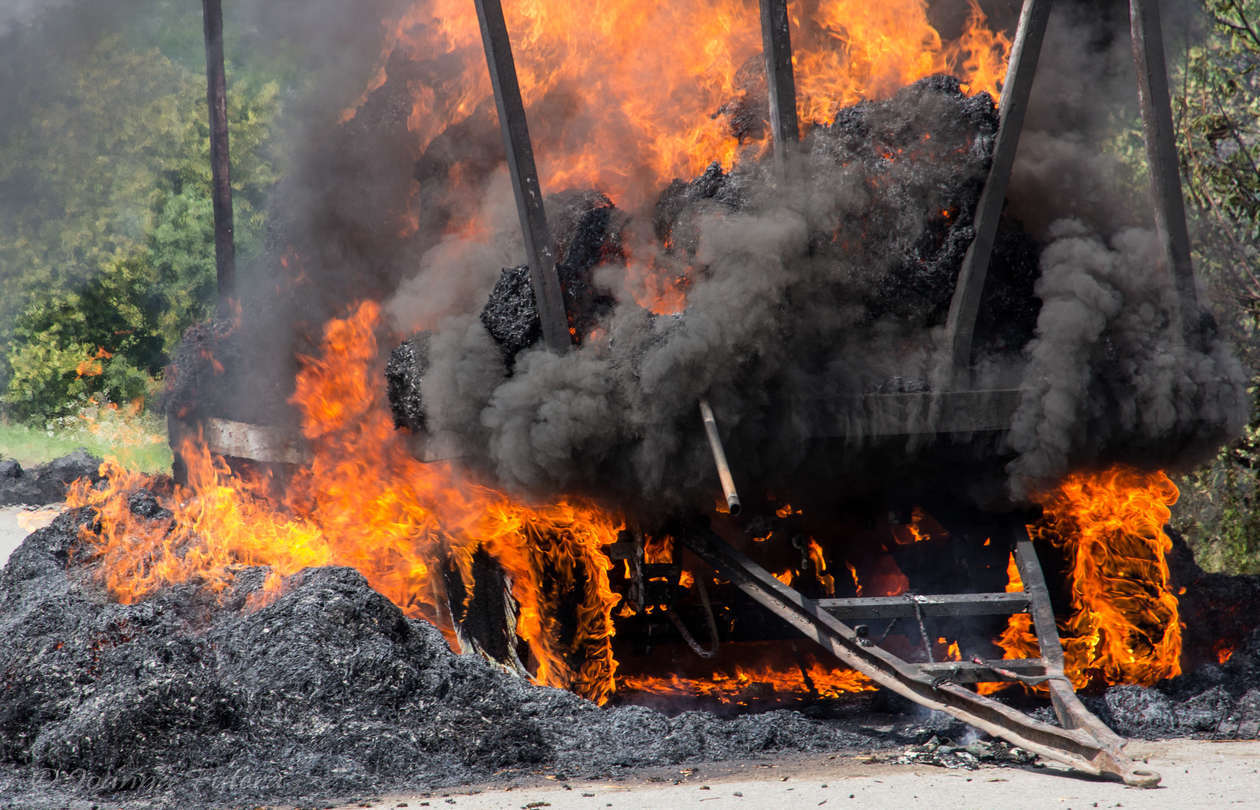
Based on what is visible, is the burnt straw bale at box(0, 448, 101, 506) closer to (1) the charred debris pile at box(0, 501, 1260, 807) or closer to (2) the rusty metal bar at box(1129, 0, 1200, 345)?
(1) the charred debris pile at box(0, 501, 1260, 807)

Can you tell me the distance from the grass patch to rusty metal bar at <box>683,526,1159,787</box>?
62.2 feet

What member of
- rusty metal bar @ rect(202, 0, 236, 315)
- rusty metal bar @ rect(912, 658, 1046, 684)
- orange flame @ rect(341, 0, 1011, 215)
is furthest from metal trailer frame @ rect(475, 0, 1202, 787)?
rusty metal bar @ rect(202, 0, 236, 315)

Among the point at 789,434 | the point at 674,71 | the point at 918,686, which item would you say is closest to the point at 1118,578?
the point at 918,686

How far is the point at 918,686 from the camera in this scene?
23.7 ft

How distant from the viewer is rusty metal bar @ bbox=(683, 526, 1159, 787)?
6.16 meters

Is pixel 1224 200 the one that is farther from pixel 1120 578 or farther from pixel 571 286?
pixel 571 286

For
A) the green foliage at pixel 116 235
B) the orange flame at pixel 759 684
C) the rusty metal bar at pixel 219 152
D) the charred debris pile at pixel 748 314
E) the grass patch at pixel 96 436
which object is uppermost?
the green foliage at pixel 116 235

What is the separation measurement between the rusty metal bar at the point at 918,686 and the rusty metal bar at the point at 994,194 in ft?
5.75

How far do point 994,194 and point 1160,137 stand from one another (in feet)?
3.97

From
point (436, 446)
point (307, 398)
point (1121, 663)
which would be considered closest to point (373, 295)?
point (307, 398)

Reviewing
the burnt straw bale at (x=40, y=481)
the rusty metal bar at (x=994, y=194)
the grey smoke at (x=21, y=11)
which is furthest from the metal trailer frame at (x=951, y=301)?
the grey smoke at (x=21, y=11)

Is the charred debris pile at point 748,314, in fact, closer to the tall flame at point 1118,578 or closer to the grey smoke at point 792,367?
the grey smoke at point 792,367

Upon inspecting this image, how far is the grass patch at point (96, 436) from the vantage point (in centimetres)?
2516

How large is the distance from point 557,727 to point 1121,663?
4.12 m
